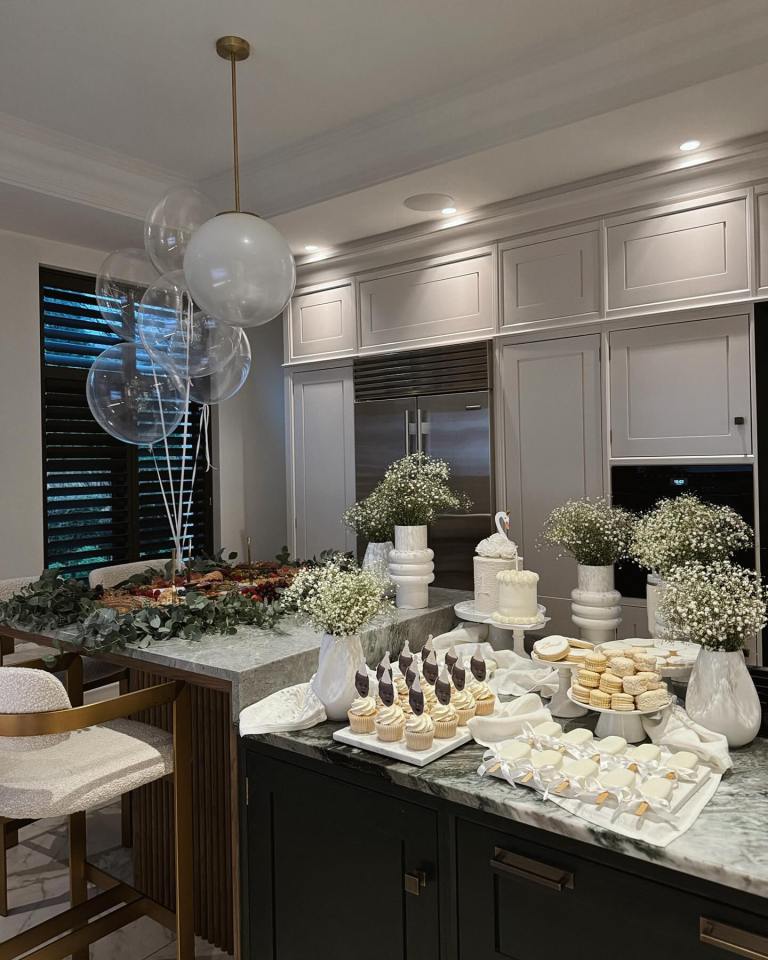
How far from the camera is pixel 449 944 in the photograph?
1.37 m

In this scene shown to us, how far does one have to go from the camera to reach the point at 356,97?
3117 millimetres

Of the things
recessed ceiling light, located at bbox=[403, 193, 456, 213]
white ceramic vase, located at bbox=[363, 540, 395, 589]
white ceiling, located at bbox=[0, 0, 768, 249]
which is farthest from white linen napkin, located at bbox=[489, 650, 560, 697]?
recessed ceiling light, located at bbox=[403, 193, 456, 213]

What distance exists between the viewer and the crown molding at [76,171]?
3.30m

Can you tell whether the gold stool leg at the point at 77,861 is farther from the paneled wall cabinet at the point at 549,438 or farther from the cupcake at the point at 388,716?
the paneled wall cabinet at the point at 549,438

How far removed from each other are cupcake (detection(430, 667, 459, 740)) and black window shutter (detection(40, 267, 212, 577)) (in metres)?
3.03

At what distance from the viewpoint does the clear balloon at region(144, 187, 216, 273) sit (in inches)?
94.6

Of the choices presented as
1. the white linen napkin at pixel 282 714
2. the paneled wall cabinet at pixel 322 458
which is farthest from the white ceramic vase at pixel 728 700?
the paneled wall cabinet at pixel 322 458

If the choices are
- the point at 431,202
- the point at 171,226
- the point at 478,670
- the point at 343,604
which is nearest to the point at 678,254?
the point at 431,202

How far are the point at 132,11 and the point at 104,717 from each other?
2311mm

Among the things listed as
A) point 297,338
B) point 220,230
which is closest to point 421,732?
point 220,230

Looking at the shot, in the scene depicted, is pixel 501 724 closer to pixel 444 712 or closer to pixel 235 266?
pixel 444 712

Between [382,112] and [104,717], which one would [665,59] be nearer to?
[382,112]

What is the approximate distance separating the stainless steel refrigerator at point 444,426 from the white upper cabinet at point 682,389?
28.0 inches

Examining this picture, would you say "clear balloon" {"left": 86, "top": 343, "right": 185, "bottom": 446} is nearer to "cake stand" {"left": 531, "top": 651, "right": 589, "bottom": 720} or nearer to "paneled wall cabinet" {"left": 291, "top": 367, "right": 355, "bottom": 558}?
"cake stand" {"left": 531, "top": 651, "right": 589, "bottom": 720}
